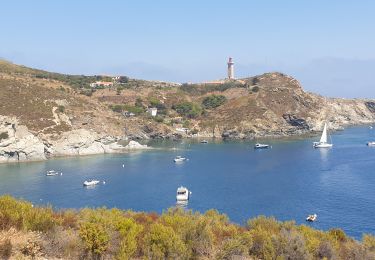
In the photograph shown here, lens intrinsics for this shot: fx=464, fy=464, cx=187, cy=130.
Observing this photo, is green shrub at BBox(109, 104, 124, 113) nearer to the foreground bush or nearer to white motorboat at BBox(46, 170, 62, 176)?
white motorboat at BBox(46, 170, 62, 176)

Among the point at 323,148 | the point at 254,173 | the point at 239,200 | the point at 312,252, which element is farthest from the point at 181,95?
the point at 312,252

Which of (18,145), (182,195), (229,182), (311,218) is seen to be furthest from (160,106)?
(311,218)

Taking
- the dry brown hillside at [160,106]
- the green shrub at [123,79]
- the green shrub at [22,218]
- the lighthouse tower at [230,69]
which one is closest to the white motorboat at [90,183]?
the dry brown hillside at [160,106]

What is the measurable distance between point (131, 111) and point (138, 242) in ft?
381

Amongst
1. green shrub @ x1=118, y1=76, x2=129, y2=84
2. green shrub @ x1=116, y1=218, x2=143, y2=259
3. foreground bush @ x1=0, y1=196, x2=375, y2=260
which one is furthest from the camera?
green shrub @ x1=118, y1=76, x2=129, y2=84

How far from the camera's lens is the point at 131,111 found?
433 ft

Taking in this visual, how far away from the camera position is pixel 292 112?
140 meters

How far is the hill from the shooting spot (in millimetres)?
Result: 93562

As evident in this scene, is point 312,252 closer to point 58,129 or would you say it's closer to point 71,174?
point 71,174

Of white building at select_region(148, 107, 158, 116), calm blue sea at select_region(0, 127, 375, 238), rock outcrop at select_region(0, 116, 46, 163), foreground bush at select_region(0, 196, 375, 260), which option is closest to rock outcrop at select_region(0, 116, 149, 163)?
rock outcrop at select_region(0, 116, 46, 163)

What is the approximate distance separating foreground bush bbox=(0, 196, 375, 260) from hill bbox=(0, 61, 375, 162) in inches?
2825

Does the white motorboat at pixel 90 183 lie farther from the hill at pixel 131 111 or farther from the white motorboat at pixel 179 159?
the hill at pixel 131 111

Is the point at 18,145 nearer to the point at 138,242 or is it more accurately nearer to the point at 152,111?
the point at 152,111

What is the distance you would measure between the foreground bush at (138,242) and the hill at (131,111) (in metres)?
71.8
